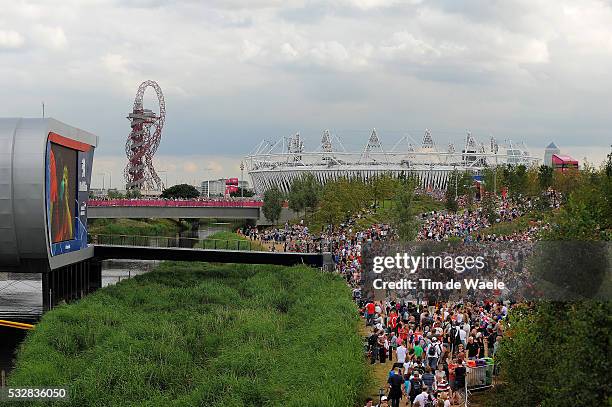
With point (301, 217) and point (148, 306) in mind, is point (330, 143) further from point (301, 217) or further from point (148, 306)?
point (148, 306)

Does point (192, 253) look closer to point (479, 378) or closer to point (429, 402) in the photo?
point (479, 378)

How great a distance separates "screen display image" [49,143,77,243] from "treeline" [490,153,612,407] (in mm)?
30281

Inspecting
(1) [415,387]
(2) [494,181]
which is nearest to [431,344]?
(1) [415,387]

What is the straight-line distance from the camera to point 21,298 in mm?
54375

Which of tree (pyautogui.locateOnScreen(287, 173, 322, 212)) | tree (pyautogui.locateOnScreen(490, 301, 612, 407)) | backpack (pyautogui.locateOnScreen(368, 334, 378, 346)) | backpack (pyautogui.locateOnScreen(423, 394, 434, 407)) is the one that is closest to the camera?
tree (pyautogui.locateOnScreen(490, 301, 612, 407))

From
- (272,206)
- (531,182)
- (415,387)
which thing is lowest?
(415,387)

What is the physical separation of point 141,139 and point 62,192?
128 metres

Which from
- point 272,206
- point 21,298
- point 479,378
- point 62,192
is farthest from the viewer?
point 272,206

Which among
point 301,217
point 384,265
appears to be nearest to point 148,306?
Answer: point 384,265

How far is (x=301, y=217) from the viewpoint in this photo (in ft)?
366

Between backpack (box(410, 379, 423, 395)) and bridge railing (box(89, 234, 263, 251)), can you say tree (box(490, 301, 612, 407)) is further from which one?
bridge railing (box(89, 234, 263, 251))

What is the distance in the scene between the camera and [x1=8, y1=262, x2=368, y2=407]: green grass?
2584 centimetres

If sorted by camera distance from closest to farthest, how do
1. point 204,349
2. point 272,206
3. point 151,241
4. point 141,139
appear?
1. point 204,349
2. point 151,241
3. point 272,206
4. point 141,139

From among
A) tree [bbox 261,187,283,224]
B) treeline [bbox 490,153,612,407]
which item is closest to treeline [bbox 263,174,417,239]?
tree [bbox 261,187,283,224]
